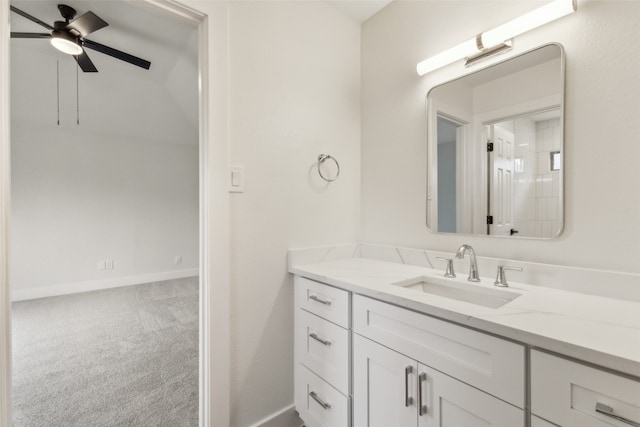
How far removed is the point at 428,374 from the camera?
943mm

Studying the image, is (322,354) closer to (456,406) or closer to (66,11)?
(456,406)

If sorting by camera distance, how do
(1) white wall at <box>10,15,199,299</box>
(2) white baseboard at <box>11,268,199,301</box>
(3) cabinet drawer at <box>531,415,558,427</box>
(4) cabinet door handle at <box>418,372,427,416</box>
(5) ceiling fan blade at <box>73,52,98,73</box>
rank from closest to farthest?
1. (3) cabinet drawer at <box>531,415,558,427</box>
2. (4) cabinet door handle at <box>418,372,427,416</box>
3. (5) ceiling fan blade at <box>73,52,98,73</box>
4. (1) white wall at <box>10,15,199,299</box>
5. (2) white baseboard at <box>11,268,199,301</box>

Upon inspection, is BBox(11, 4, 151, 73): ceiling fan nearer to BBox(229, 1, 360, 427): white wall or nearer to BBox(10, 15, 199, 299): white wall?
BBox(10, 15, 199, 299): white wall

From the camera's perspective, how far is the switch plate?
135cm

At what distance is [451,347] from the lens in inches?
35.1

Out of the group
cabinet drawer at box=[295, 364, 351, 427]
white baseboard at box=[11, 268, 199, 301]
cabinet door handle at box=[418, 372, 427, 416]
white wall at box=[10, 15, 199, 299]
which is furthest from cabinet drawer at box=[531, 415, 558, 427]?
white baseboard at box=[11, 268, 199, 301]

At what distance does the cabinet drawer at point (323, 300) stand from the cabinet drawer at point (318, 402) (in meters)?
0.33

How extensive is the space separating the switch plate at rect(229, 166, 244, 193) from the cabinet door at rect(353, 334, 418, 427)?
2.84 ft

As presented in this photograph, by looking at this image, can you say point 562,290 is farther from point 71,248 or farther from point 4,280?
point 71,248

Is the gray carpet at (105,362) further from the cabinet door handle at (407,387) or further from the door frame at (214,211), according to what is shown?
the cabinet door handle at (407,387)

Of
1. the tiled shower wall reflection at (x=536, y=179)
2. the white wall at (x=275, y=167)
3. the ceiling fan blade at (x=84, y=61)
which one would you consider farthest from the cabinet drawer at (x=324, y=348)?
the ceiling fan blade at (x=84, y=61)

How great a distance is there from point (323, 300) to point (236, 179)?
719 millimetres

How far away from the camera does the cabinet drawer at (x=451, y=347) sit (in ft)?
2.50

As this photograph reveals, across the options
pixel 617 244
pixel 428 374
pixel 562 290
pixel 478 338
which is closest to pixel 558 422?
pixel 478 338
